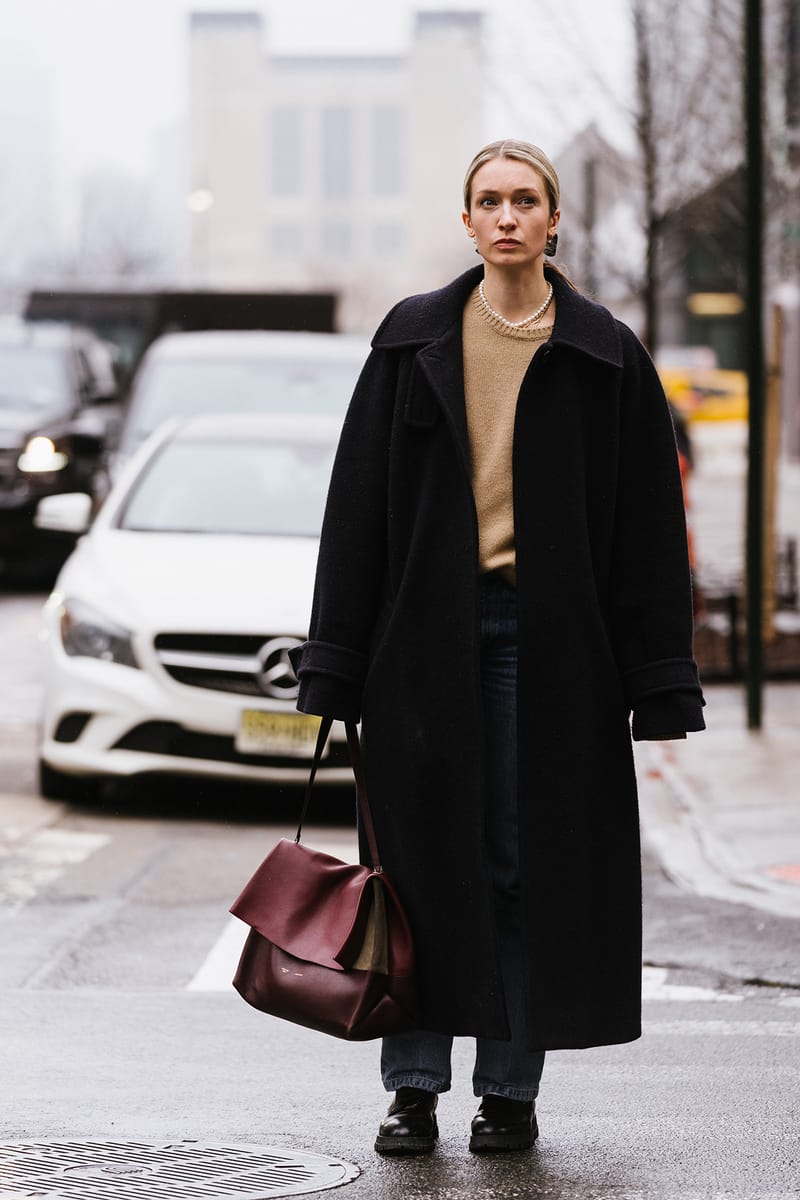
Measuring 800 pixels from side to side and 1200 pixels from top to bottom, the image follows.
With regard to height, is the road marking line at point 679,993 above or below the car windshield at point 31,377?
below

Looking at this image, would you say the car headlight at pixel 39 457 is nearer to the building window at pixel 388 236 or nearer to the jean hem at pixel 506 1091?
the jean hem at pixel 506 1091

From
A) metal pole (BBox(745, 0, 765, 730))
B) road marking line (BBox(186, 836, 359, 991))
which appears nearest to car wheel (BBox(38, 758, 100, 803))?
road marking line (BBox(186, 836, 359, 991))

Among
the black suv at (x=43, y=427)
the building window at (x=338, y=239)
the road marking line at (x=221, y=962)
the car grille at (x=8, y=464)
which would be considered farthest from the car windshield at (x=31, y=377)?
the building window at (x=338, y=239)

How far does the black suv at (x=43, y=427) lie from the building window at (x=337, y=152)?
399 ft

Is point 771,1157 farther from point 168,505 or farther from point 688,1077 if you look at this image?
point 168,505

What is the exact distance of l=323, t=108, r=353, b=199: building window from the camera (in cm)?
13950

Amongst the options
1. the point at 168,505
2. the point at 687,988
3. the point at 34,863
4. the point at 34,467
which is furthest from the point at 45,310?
the point at 687,988

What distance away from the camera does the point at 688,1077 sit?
199 inches

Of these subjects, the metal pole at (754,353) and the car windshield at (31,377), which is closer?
the metal pole at (754,353)

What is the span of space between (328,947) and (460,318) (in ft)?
4.01

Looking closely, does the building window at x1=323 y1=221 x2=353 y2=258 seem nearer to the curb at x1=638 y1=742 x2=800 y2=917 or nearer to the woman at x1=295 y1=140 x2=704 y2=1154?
the curb at x1=638 y1=742 x2=800 y2=917

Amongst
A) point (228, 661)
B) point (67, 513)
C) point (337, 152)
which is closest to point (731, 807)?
point (228, 661)

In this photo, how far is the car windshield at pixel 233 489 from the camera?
9516 mm

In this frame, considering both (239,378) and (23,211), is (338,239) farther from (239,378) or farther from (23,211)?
(239,378)
